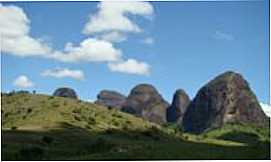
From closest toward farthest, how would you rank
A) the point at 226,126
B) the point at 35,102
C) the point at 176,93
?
the point at 35,102
the point at 226,126
the point at 176,93

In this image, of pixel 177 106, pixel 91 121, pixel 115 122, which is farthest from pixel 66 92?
pixel 91 121

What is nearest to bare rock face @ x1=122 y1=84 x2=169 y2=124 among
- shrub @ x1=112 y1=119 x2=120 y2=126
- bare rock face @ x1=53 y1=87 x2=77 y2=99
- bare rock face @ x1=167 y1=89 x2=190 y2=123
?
bare rock face @ x1=167 y1=89 x2=190 y2=123

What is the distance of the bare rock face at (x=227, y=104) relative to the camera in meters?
79.3

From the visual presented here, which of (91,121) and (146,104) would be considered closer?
(91,121)

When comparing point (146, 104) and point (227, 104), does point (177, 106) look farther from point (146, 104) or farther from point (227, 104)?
point (227, 104)

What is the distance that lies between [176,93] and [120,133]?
55298 millimetres

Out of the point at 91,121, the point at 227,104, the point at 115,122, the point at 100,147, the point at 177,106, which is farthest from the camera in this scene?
the point at 177,106

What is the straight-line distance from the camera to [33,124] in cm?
3878

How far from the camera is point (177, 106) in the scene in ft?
314

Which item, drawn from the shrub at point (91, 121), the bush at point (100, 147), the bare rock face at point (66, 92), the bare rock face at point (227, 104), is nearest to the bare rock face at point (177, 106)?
the bare rock face at point (227, 104)

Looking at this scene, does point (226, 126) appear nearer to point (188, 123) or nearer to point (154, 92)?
point (188, 123)

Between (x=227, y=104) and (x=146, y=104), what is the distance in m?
19.9

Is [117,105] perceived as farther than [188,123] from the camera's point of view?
Yes

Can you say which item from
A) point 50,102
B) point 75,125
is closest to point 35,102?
point 50,102
